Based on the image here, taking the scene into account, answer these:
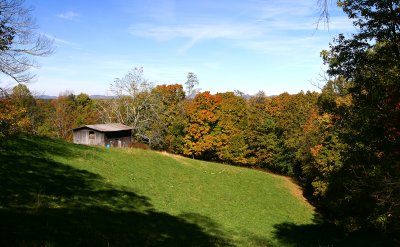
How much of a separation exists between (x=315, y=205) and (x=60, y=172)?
3248 centimetres

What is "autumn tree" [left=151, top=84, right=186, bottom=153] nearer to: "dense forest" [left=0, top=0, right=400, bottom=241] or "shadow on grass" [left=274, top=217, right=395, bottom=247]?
"dense forest" [left=0, top=0, right=400, bottom=241]

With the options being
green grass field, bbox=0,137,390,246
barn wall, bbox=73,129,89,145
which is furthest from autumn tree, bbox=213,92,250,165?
barn wall, bbox=73,129,89,145

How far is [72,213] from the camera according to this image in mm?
12367

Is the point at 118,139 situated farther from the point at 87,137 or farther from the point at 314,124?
the point at 314,124

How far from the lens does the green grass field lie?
11.0 meters

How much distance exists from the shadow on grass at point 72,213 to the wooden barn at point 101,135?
85.5 ft

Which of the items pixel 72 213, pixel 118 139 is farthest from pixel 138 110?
pixel 72 213

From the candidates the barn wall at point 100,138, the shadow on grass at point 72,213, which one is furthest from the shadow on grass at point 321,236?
the barn wall at point 100,138

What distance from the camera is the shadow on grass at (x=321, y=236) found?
2304 centimetres

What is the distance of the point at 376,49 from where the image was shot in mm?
12812

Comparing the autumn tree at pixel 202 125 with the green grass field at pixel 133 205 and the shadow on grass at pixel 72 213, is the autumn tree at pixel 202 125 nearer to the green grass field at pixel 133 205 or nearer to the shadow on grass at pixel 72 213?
the green grass field at pixel 133 205

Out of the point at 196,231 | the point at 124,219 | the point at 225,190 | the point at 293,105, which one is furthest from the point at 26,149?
the point at 293,105

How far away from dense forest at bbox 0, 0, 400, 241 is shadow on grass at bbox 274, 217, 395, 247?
1700 mm

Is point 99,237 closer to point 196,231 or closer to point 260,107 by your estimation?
point 196,231
